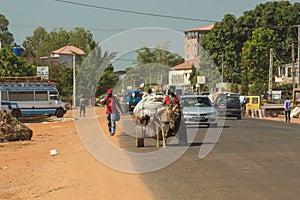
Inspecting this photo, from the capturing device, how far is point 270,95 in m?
61.5

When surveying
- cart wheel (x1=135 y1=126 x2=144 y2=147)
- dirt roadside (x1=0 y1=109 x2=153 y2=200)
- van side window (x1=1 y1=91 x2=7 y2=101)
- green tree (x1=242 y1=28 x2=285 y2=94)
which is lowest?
dirt roadside (x1=0 y1=109 x2=153 y2=200)

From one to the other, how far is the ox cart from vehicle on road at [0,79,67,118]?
910 inches

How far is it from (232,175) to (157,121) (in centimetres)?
657

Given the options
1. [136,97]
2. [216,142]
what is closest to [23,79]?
[136,97]

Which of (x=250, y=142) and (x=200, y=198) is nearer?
(x=200, y=198)

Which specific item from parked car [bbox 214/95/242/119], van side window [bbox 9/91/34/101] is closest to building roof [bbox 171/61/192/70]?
parked car [bbox 214/95/242/119]

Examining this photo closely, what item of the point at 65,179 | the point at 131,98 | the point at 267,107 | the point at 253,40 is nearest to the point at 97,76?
the point at 131,98

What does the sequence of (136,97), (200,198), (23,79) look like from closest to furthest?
(200,198) < (23,79) < (136,97)

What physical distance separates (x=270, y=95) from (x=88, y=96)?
65.2ft

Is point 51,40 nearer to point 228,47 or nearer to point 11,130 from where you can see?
point 228,47

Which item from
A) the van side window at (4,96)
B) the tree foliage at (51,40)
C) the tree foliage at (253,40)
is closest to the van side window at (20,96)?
the van side window at (4,96)

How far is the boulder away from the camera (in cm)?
2517

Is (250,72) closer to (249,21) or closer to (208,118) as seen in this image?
(249,21)

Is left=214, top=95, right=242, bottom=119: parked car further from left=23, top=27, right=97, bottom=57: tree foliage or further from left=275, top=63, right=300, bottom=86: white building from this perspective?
left=23, top=27, right=97, bottom=57: tree foliage
